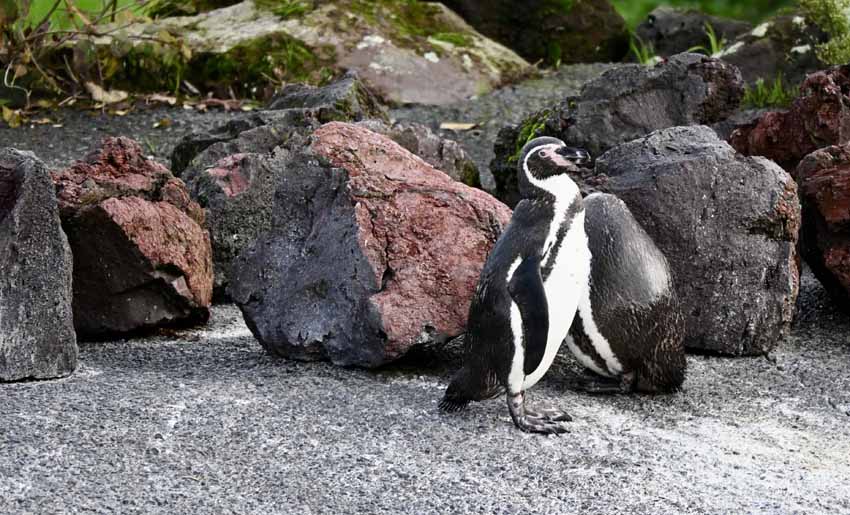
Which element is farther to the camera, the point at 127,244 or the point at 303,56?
the point at 303,56

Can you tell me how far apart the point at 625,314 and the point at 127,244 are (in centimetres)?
211

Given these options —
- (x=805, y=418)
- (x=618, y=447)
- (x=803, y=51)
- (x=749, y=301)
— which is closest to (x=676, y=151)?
(x=749, y=301)

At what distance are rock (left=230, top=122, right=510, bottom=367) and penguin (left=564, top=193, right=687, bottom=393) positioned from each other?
46 centimetres

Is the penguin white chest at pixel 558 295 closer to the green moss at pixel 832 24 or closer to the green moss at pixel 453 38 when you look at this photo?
the green moss at pixel 832 24

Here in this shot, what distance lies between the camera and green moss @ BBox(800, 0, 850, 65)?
8.62 metres

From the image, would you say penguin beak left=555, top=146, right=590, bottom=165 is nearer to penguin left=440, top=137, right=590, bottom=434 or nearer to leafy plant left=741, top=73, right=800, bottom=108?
penguin left=440, top=137, right=590, bottom=434

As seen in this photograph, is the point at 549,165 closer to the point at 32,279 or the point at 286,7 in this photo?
the point at 32,279

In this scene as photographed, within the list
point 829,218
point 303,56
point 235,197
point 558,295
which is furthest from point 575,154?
point 303,56

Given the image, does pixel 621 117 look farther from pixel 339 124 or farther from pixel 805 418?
pixel 805 418

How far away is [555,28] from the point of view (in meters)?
A: 11.7

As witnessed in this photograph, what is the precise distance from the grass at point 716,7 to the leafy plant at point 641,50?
163 cm

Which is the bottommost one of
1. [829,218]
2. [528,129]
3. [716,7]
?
Answer: [716,7]

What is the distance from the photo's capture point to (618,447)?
156 inches

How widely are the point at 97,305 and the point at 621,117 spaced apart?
3024 millimetres
